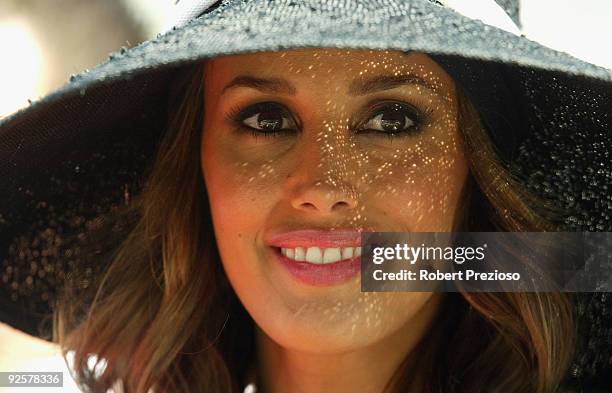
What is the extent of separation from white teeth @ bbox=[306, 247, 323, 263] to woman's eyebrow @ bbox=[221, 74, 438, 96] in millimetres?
158

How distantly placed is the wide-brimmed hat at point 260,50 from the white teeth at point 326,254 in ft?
0.65

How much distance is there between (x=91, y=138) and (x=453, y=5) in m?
0.46

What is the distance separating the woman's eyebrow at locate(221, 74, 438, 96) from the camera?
2.71ft

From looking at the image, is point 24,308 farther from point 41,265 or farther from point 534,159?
point 534,159

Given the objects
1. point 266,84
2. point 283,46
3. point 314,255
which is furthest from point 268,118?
point 283,46

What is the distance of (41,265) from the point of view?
3.49ft

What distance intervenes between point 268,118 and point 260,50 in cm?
25

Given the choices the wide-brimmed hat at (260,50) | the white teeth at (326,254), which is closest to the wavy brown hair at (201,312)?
the wide-brimmed hat at (260,50)

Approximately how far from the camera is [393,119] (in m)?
0.85

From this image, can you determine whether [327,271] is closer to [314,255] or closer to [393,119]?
[314,255]

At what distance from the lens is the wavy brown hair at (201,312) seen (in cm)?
90

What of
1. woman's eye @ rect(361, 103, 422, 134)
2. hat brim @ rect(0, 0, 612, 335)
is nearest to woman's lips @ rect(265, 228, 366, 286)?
woman's eye @ rect(361, 103, 422, 134)

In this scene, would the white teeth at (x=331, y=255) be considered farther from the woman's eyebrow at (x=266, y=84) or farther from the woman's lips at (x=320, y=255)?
the woman's eyebrow at (x=266, y=84)

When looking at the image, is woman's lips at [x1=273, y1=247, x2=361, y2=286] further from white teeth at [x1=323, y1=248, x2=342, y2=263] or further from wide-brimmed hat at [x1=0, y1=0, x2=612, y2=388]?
wide-brimmed hat at [x1=0, y1=0, x2=612, y2=388]
